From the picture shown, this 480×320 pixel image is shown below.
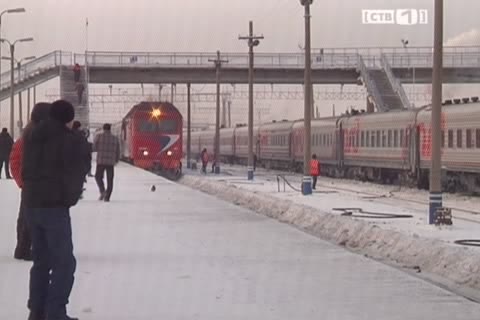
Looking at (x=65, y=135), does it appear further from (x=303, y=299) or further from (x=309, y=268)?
(x=309, y=268)

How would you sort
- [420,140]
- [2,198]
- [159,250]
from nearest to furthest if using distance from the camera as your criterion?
[159,250]
[2,198]
[420,140]

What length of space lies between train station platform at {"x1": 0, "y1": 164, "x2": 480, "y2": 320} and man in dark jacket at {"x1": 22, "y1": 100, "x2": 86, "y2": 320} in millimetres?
826

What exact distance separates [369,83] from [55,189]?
2394 inches

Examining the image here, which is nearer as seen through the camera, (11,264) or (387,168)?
(11,264)

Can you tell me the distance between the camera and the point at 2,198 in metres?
28.5

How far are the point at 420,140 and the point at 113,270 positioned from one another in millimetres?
27978

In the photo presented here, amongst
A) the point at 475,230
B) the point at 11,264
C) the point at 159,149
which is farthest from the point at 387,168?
the point at 11,264

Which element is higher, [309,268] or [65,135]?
[65,135]

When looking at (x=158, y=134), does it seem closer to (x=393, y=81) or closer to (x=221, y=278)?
(x=393, y=81)

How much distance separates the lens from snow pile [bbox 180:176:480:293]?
1400 centimetres

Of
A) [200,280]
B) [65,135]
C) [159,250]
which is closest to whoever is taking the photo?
[65,135]

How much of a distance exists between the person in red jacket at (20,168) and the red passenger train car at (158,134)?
41.6 metres

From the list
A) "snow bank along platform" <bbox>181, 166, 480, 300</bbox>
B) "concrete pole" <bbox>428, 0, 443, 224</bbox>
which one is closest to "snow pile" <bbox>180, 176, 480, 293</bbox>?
"snow bank along platform" <bbox>181, 166, 480, 300</bbox>

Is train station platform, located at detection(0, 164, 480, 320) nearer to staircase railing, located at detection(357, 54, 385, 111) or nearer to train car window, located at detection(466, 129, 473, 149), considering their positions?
train car window, located at detection(466, 129, 473, 149)
